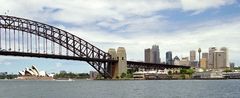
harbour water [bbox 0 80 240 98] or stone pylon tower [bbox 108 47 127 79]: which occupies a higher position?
stone pylon tower [bbox 108 47 127 79]

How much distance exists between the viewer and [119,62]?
171 metres

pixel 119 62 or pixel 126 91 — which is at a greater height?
pixel 119 62

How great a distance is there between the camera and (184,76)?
197 m

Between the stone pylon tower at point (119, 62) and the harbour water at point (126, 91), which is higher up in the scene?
the stone pylon tower at point (119, 62)

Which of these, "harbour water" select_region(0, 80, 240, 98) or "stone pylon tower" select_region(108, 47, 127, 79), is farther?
"stone pylon tower" select_region(108, 47, 127, 79)

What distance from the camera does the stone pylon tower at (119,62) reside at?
170375 millimetres

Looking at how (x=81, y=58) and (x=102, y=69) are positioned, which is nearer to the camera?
(x=81, y=58)

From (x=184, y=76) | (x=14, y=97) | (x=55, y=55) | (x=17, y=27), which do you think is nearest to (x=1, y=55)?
Answer: (x=17, y=27)

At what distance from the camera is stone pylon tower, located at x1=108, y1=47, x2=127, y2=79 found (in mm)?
170375

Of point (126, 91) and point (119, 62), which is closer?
point (126, 91)

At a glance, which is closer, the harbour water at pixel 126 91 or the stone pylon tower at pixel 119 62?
the harbour water at pixel 126 91

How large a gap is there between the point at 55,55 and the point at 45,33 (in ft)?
23.5

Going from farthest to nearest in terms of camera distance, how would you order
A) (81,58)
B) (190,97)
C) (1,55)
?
(81,58)
(1,55)
(190,97)

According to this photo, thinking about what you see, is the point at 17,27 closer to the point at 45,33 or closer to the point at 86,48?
the point at 45,33
